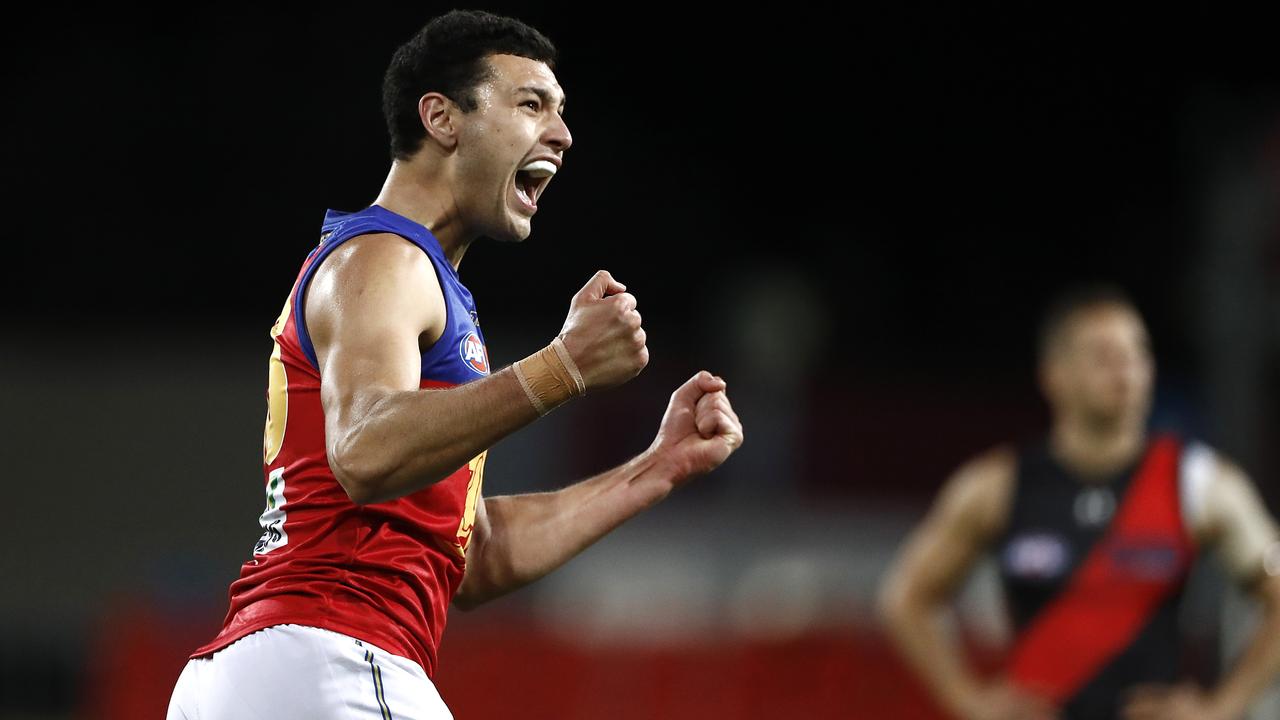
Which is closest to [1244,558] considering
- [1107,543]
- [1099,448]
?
[1107,543]

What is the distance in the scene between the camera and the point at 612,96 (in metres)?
23.6

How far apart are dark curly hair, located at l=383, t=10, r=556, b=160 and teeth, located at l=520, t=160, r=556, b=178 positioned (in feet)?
0.57

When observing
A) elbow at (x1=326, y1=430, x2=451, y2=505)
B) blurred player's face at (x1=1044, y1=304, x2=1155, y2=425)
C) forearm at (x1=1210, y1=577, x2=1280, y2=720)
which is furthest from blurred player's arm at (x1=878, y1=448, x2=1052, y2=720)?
elbow at (x1=326, y1=430, x2=451, y2=505)

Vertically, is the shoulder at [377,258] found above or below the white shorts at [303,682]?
above

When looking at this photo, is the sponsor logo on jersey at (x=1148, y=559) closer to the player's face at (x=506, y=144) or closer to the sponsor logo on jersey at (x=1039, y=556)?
the sponsor logo on jersey at (x=1039, y=556)

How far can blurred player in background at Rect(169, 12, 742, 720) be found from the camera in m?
2.90

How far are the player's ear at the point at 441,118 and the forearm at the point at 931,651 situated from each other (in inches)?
131

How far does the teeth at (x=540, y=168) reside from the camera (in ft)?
11.2

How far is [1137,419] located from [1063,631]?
83 centimetres

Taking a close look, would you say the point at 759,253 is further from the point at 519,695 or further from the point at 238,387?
the point at 519,695

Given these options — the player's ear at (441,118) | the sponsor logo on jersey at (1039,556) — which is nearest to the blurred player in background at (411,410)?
the player's ear at (441,118)

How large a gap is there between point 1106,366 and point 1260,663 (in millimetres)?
1169

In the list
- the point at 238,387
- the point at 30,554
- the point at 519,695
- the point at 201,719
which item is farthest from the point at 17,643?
the point at 201,719

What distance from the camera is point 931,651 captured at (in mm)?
5965
